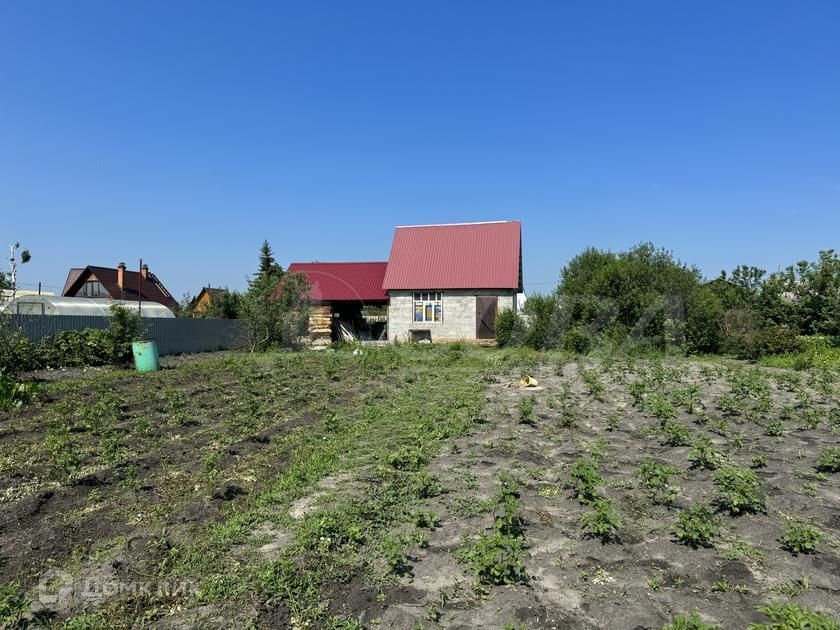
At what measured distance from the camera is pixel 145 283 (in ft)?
141

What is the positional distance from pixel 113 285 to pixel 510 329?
29984 millimetres

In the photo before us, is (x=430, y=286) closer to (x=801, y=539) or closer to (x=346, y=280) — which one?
(x=346, y=280)

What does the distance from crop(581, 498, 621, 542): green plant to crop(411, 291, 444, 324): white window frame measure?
23.0 m

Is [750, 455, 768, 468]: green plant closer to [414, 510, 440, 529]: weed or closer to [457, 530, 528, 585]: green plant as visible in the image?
[457, 530, 528, 585]: green plant

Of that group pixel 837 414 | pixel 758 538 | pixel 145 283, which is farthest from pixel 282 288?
pixel 145 283

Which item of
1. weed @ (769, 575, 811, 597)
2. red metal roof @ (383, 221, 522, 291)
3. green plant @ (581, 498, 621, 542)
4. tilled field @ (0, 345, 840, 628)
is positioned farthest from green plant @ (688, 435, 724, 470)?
red metal roof @ (383, 221, 522, 291)

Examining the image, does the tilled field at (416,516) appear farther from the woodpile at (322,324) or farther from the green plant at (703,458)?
the woodpile at (322,324)

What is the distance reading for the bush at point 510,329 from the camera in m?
22.3

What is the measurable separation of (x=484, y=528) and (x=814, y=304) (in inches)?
797

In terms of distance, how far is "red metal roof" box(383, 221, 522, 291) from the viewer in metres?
26.8

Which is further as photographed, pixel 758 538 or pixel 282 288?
pixel 282 288

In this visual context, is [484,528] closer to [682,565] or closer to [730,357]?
[682,565]

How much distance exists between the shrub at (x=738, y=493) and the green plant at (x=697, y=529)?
384 mm

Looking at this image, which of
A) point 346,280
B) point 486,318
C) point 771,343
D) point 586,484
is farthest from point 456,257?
point 586,484
